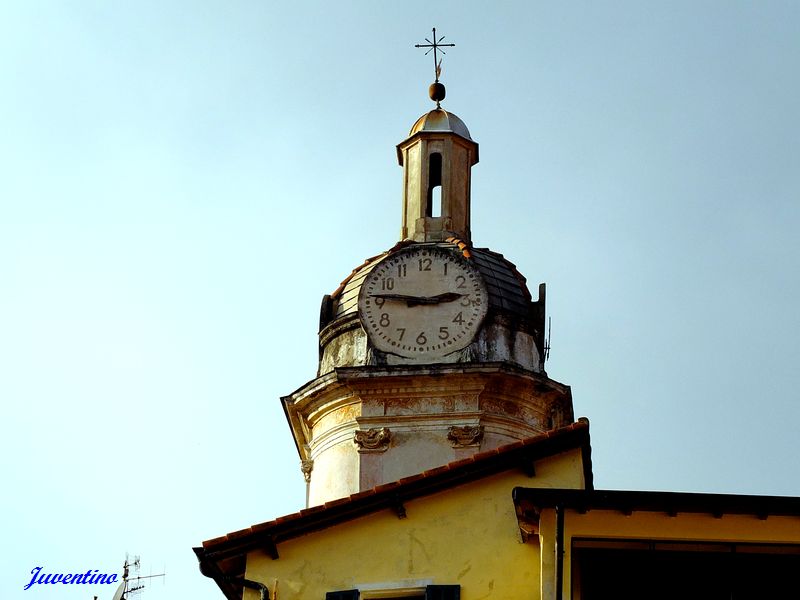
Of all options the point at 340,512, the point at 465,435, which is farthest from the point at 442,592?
the point at 465,435

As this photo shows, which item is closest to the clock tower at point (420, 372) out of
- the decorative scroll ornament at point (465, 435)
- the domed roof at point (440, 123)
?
the decorative scroll ornament at point (465, 435)

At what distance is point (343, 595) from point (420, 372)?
13.4 metres

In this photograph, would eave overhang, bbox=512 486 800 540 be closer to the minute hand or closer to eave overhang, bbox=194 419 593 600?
eave overhang, bbox=194 419 593 600

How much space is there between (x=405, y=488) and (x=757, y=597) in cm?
461

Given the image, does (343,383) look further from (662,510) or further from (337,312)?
(662,510)

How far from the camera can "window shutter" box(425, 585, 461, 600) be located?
2569 cm

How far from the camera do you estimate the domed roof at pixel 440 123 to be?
1804 inches

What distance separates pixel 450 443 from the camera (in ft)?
127

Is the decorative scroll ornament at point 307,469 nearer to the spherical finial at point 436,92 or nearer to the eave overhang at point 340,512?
the spherical finial at point 436,92

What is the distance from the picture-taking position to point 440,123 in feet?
151

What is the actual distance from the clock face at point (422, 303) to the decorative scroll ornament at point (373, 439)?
1.77m

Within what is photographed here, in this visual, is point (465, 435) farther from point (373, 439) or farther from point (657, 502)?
point (657, 502)

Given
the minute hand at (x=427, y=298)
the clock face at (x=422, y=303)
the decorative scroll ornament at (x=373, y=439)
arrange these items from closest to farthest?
the decorative scroll ornament at (x=373, y=439), the clock face at (x=422, y=303), the minute hand at (x=427, y=298)

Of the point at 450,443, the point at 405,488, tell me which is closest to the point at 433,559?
the point at 405,488
